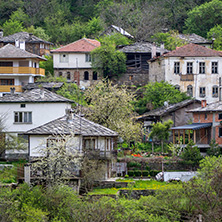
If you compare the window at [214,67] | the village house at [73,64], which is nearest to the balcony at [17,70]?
the village house at [73,64]

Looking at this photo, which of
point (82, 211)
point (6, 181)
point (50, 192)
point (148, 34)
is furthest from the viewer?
point (148, 34)

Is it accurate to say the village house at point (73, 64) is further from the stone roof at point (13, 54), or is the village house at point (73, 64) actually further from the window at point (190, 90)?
the window at point (190, 90)

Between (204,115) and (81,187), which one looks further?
(204,115)

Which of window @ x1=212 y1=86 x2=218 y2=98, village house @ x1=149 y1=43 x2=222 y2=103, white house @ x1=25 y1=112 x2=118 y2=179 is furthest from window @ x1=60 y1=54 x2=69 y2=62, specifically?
white house @ x1=25 y1=112 x2=118 y2=179

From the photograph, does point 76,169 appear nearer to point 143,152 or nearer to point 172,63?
point 143,152

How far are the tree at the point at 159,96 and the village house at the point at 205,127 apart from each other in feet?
20.9

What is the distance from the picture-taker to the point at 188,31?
296ft

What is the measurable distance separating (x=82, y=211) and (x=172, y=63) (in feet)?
108

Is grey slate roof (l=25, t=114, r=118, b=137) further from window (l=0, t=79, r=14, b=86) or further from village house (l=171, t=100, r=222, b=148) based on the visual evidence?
window (l=0, t=79, r=14, b=86)

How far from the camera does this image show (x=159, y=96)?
2477 inches

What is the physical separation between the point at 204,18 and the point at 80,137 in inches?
1889

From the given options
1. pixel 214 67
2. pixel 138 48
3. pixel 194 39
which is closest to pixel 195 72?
pixel 214 67

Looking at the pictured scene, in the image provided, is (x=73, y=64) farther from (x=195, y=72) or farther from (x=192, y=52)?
(x=195, y=72)

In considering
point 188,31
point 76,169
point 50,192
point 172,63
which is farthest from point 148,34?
point 50,192
